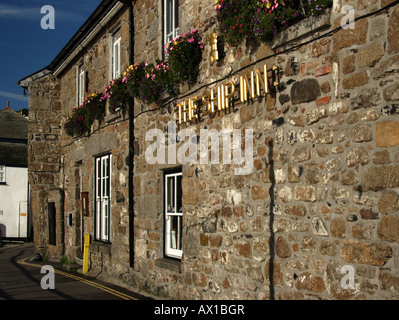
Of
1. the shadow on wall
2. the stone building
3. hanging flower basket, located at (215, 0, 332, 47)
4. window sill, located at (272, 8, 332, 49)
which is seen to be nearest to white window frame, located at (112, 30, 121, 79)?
the stone building

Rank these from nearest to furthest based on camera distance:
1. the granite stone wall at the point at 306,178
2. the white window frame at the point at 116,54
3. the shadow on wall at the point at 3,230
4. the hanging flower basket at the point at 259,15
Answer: the granite stone wall at the point at 306,178, the hanging flower basket at the point at 259,15, the white window frame at the point at 116,54, the shadow on wall at the point at 3,230

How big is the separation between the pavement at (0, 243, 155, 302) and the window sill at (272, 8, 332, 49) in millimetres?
5256

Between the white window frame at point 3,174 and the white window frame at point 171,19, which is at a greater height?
the white window frame at point 171,19

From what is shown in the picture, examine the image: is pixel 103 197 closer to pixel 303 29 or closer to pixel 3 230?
pixel 303 29

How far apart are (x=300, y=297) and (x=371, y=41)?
2.86 meters

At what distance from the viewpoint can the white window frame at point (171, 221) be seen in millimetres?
8336

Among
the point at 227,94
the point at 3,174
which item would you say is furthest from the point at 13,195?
the point at 227,94

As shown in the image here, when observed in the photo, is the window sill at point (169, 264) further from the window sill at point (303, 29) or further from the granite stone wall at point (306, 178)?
the window sill at point (303, 29)

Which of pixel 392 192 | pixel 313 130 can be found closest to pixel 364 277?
pixel 392 192

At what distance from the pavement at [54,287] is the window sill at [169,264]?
2.21 feet

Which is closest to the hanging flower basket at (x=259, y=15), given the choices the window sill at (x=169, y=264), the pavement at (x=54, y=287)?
the window sill at (x=169, y=264)

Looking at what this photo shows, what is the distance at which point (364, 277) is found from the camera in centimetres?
446

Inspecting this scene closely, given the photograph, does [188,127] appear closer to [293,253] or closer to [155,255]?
[155,255]

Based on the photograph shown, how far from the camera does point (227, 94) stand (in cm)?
662
